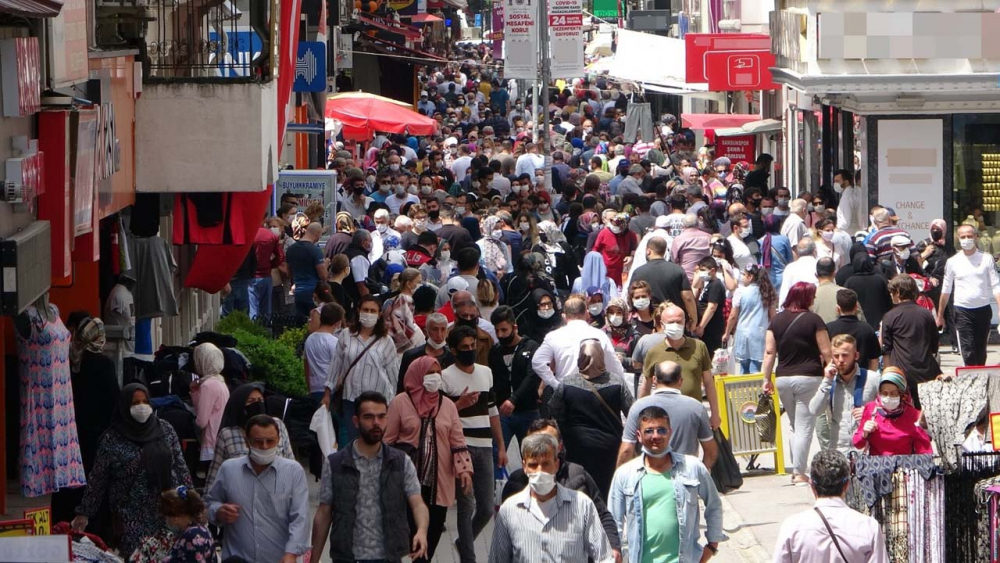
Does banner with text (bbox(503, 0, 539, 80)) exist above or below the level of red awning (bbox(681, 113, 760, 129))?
above

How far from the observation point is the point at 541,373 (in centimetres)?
1148

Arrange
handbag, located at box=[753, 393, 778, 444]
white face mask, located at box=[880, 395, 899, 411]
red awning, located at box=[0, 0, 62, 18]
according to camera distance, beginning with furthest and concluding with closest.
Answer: handbag, located at box=[753, 393, 778, 444], white face mask, located at box=[880, 395, 899, 411], red awning, located at box=[0, 0, 62, 18]

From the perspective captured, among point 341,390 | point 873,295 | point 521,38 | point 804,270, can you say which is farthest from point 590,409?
point 521,38

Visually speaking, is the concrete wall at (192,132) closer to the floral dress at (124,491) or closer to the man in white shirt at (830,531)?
the floral dress at (124,491)

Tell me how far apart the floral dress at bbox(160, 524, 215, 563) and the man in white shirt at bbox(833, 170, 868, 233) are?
1448cm

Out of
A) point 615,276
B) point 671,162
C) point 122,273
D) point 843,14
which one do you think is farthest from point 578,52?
point 122,273

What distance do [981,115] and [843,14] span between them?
2120 mm

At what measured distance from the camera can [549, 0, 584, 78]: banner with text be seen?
94.1ft

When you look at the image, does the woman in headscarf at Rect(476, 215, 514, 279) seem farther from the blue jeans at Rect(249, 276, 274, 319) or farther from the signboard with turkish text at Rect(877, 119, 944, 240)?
the signboard with turkish text at Rect(877, 119, 944, 240)

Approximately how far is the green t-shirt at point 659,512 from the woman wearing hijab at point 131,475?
2792 mm

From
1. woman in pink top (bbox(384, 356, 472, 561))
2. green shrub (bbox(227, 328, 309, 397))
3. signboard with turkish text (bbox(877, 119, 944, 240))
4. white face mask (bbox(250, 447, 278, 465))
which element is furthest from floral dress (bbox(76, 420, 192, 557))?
signboard with turkish text (bbox(877, 119, 944, 240))

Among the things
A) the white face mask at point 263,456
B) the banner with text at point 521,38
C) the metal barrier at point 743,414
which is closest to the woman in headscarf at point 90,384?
the white face mask at point 263,456

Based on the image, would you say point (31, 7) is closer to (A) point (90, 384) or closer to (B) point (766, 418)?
(A) point (90, 384)

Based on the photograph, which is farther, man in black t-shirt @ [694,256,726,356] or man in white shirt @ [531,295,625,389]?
man in black t-shirt @ [694,256,726,356]
